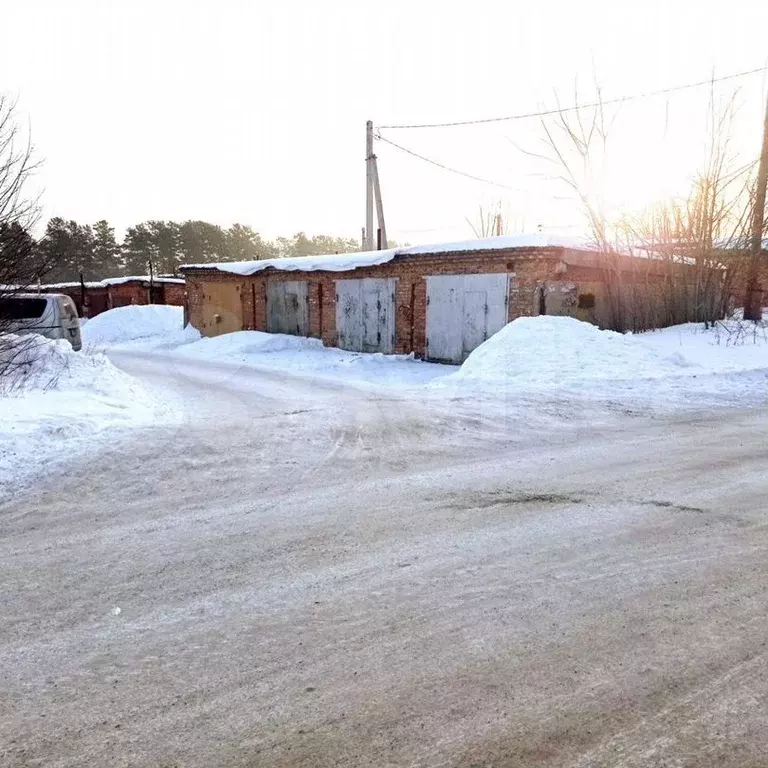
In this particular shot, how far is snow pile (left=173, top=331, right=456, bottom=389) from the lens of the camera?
1375 cm

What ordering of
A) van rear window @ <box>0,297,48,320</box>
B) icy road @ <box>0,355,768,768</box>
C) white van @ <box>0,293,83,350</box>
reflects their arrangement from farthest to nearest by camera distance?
white van @ <box>0,293,83,350</box> < van rear window @ <box>0,297,48,320</box> < icy road @ <box>0,355,768,768</box>

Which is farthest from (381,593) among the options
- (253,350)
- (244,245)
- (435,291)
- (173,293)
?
(244,245)

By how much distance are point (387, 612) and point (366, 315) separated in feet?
48.7

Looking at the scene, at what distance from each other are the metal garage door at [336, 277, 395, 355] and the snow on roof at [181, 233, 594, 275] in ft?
2.10

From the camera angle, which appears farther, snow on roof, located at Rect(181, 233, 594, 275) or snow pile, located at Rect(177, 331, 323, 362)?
snow pile, located at Rect(177, 331, 323, 362)

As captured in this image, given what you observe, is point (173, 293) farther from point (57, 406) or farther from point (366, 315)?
point (57, 406)

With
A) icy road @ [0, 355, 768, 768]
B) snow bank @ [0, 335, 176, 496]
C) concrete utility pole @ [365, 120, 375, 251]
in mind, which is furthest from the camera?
concrete utility pole @ [365, 120, 375, 251]

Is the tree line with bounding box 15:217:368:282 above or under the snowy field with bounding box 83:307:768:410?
above

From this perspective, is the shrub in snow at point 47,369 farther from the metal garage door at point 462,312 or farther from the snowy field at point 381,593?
the metal garage door at point 462,312

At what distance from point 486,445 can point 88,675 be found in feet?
14.3

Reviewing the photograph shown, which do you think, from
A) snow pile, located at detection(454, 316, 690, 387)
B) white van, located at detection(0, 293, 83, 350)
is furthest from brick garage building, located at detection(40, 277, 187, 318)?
snow pile, located at detection(454, 316, 690, 387)

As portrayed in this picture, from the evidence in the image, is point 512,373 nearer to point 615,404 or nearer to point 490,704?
point 615,404

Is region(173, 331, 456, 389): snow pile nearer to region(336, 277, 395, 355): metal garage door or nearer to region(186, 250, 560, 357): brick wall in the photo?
region(336, 277, 395, 355): metal garage door

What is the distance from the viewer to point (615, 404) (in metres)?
8.27
